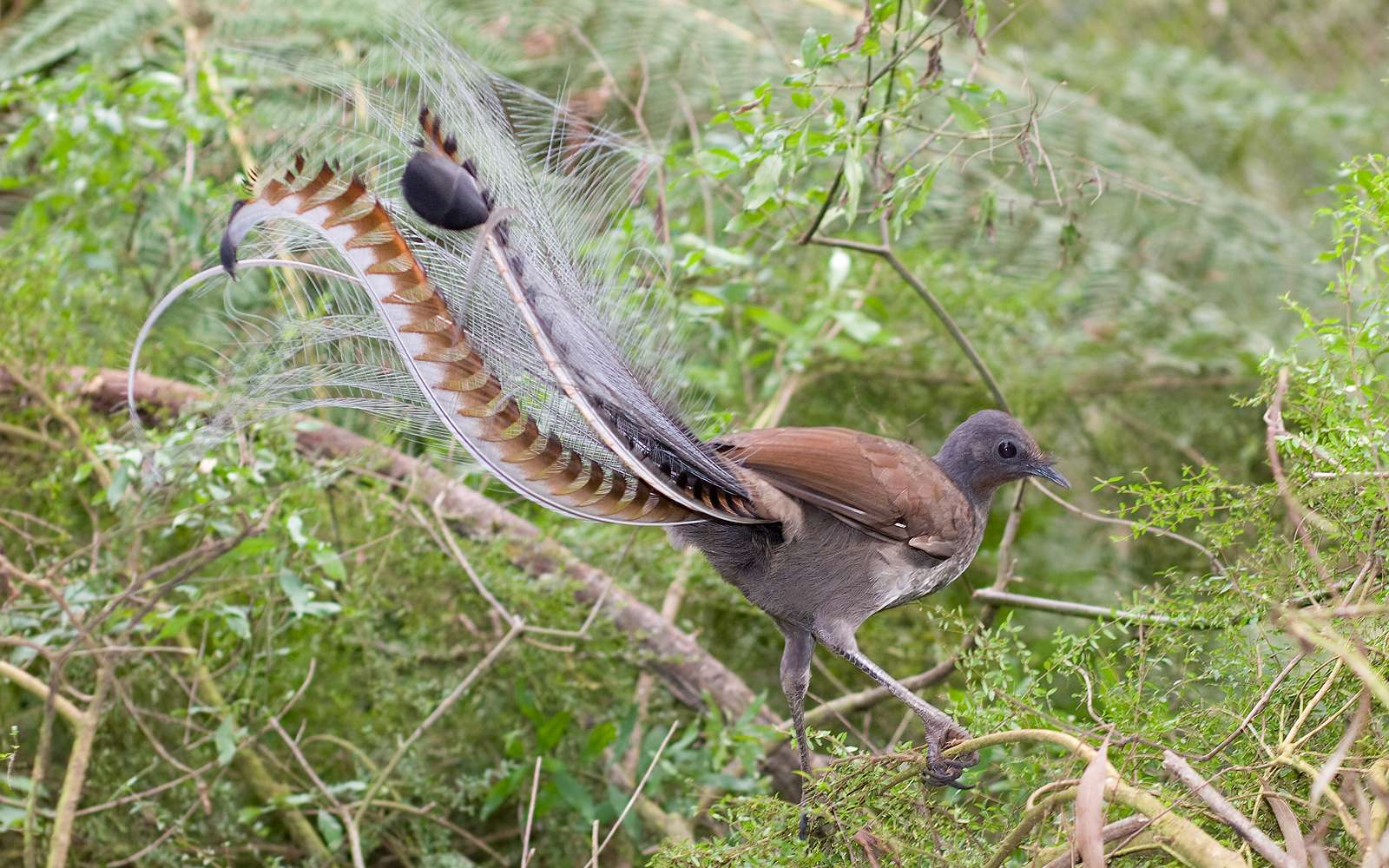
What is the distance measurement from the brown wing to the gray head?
0.40ft

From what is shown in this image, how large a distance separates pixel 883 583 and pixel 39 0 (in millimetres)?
4882

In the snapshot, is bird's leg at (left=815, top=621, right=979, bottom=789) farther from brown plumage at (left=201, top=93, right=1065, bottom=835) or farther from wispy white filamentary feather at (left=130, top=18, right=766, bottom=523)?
wispy white filamentary feather at (left=130, top=18, right=766, bottom=523)

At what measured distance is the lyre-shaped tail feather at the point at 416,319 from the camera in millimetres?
2002

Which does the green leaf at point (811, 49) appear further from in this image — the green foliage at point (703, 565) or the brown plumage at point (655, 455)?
the brown plumage at point (655, 455)

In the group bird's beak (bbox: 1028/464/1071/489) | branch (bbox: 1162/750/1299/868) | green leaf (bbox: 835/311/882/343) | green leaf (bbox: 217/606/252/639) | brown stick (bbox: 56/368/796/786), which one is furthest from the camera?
green leaf (bbox: 835/311/882/343)

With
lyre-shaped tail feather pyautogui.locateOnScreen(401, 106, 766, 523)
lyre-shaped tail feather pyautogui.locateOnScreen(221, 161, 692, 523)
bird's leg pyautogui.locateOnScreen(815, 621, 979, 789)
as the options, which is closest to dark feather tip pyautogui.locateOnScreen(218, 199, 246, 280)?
lyre-shaped tail feather pyautogui.locateOnScreen(221, 161, 692, 523)

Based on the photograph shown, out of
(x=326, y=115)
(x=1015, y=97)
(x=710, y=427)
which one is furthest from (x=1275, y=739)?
(x=1015, y=97)

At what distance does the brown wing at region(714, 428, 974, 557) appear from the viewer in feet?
8.43

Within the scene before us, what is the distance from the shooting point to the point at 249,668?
3129mm

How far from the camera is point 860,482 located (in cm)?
261

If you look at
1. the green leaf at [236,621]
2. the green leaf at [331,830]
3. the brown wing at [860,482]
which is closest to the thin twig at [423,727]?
the green leaf at [331,830]

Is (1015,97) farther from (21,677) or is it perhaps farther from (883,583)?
(21,677)

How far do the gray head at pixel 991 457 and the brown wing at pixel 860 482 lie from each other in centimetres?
12

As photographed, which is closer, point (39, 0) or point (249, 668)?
point (249, 668)
